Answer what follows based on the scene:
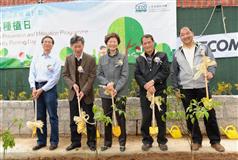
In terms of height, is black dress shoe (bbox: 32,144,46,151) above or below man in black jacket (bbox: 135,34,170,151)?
below

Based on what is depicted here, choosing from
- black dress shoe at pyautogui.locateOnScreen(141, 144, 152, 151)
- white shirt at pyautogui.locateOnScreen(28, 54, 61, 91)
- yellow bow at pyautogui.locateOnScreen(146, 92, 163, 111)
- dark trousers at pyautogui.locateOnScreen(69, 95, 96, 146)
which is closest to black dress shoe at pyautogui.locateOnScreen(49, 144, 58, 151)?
dark trousers at pyautogui.locateOnScreen(69, 95, 96, 146)

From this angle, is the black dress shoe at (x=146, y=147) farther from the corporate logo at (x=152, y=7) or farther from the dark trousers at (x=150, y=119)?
the corporate logo at (x=152, y=7)

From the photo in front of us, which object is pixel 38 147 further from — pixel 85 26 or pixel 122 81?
pixel 85 26

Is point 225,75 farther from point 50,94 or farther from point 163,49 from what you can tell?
point 50,94

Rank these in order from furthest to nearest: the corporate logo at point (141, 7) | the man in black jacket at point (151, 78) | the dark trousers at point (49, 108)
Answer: the corporate logo at point (141, 7) → the dark trousers at point (49, 108) → the man in black jacket at point (151, 78)

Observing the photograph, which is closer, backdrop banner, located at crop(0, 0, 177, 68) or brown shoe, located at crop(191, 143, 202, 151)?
brown shoe, located at crop(191, 143, 202, 151)

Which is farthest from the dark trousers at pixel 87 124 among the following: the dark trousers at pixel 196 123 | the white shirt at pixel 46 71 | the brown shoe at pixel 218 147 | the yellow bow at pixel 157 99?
the brown shoe at pixel 218 147

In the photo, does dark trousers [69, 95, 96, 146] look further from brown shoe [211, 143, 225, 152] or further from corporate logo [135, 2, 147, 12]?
corporate logo [135, 2, 147, 12]

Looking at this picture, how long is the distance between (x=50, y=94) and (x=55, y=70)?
0.38 metres

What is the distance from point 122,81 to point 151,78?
0.43 meters

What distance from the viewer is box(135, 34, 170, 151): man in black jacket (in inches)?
220

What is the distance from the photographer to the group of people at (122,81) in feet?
18.4

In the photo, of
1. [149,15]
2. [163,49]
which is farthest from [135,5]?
[163,49]

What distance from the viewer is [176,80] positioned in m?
5.69
